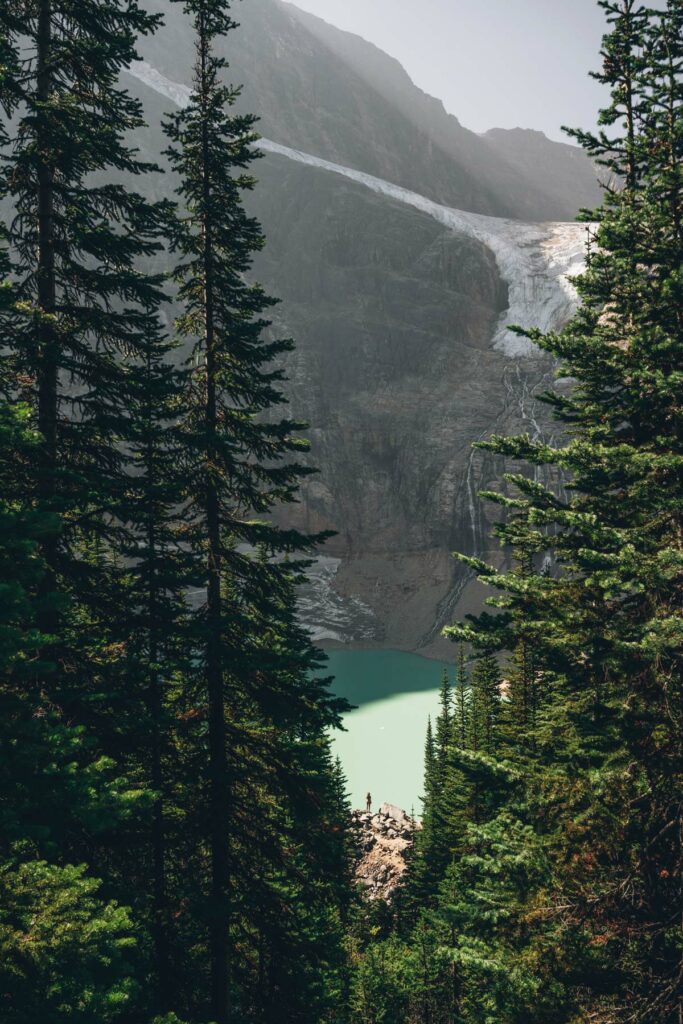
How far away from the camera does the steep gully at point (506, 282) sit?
8162cm

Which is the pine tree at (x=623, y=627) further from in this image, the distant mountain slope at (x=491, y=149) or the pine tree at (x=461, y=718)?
the distant mountain slope at (x=491, y=149)

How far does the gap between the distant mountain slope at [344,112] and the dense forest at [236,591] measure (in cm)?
14559

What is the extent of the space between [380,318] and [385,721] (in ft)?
235

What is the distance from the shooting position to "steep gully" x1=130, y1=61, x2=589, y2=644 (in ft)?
268

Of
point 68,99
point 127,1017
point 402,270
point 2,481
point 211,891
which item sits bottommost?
point 211,891

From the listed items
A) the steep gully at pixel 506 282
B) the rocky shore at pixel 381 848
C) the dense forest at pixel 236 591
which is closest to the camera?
the dense forest at pixel 236 591

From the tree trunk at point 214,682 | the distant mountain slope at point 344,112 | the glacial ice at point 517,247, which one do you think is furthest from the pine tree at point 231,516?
the distant mountain slope at point 344,112

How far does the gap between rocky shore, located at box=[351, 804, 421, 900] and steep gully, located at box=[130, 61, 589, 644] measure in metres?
41.8

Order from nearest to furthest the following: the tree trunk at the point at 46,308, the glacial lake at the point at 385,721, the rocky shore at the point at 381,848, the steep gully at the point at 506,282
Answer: the tree trunk at the point at 46,308, the rocky shore at the point at 381,848, the glacial lake at the point at 385,721, the steep gully at the point at 506,282

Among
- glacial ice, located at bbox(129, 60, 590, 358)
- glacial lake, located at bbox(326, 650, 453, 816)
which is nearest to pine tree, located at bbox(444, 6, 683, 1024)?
glacial lake, located at bbox(326, 650, 453, 816)

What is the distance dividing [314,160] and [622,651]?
144923 millimetres

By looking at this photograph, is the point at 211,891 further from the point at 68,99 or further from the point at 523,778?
the point at 68,99

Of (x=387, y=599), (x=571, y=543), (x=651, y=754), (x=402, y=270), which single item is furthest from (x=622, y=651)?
(x=402, y=270)

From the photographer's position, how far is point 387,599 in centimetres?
8338
